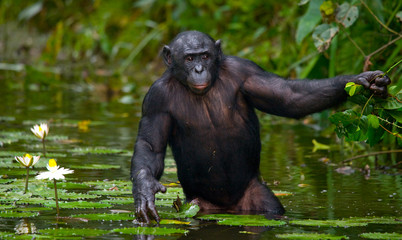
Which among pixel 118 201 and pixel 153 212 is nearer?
pixel 153 212

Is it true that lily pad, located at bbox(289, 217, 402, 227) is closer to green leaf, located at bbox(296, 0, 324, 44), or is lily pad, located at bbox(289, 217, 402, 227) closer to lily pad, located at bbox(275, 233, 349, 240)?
lily pad, located at bbox(275, 233, 349, 240)

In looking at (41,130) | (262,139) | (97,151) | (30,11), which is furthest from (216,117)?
(30,11)

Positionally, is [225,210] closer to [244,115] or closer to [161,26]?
[244,115]

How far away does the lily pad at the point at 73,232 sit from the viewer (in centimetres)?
371

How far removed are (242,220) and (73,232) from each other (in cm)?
93

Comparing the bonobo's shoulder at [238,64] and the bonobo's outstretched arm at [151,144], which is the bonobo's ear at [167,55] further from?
the bonobo's shoulder at [238,64]

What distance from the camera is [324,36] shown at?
619cm

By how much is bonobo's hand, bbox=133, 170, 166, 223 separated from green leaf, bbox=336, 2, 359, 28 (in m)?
2.55

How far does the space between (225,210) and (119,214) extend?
0.78 m

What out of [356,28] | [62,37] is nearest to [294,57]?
[356,28]

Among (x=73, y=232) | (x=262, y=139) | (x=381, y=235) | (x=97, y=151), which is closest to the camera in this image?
(x=381, y=235)

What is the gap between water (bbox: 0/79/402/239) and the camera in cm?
401

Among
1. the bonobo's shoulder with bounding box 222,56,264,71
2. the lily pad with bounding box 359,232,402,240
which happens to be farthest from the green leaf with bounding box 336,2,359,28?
the lily pad with bounding box 359,232,402,240

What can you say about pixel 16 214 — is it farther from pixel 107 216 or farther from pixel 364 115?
pixel 364 115
